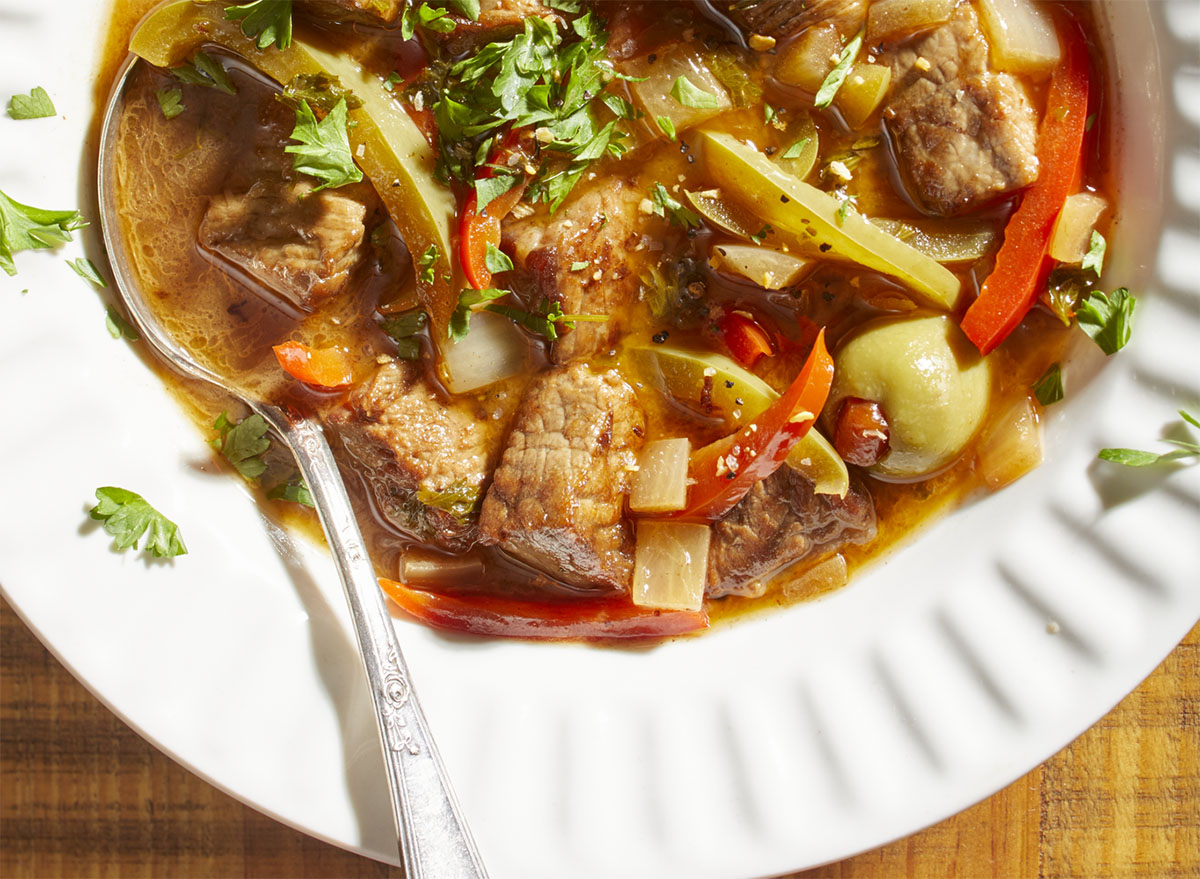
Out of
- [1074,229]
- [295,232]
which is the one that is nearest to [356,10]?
[295,232]

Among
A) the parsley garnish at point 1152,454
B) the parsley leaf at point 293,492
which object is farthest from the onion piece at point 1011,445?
the parsley leaf at point 293,492

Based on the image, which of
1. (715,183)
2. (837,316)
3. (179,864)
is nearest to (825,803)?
(837,316)

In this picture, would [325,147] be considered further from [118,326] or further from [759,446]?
[759,446]

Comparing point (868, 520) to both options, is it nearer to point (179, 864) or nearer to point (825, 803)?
point (825, 803)

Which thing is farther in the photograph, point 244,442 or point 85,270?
point 244,442

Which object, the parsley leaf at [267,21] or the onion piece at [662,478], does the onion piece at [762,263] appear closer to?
the onion piece at [662,478]
